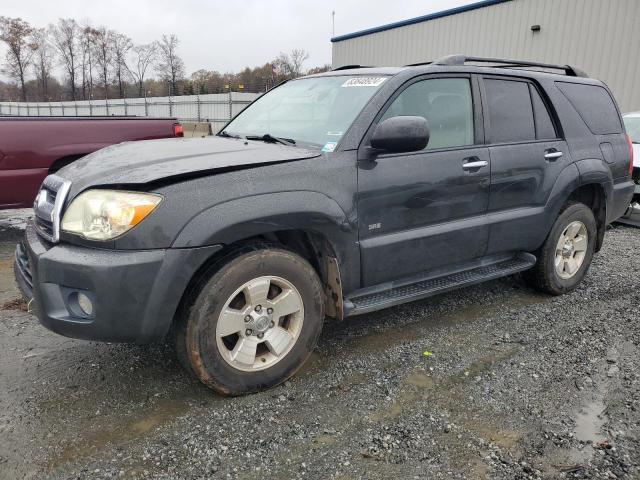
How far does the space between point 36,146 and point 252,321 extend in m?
4.13

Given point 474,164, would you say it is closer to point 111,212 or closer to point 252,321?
point 252,321

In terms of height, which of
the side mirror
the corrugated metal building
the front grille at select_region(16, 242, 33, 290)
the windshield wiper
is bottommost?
the front grille at select_region(16, 242, 33, 290)

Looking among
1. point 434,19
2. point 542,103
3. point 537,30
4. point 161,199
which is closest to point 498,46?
point 537,30

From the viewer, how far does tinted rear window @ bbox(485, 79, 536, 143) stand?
369cm

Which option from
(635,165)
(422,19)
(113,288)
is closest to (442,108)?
(113,288)

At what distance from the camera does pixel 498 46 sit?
16328 mm

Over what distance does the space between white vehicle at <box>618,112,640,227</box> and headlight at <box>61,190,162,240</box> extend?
7.21m

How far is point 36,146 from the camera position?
5469 millimetres

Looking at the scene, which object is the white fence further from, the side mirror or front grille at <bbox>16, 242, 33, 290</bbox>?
the side mirror

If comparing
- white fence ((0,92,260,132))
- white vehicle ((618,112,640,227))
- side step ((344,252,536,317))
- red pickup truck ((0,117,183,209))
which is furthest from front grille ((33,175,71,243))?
white fence ((0,92,260,132))

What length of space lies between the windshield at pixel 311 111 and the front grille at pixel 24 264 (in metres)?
1.56

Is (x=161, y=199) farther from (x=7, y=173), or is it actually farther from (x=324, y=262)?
(x=7, y=173)

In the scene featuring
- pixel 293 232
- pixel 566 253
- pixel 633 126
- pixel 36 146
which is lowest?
pixel 566 253

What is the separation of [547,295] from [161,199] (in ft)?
11.4
